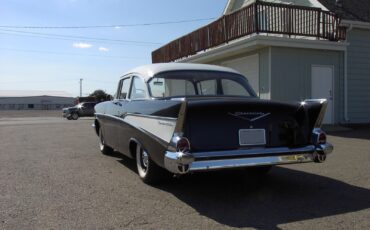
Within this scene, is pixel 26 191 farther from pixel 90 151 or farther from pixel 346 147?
pixel 346 147

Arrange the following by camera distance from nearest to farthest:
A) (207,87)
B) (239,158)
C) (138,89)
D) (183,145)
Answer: (183,145) → (239,158) → (207,87) → (138,89)

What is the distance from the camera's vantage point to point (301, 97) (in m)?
13.7

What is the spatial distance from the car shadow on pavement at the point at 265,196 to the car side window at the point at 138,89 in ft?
4.54

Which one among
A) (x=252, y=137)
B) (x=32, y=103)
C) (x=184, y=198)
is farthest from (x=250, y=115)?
(x=32, y=103)

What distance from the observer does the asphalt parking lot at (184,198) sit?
4434 mm

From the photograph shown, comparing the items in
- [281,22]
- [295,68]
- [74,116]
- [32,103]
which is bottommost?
[74,116]

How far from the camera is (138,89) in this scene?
22.7 feet

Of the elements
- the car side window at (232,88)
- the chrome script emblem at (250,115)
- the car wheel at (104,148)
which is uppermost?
the car side window at (232,88)

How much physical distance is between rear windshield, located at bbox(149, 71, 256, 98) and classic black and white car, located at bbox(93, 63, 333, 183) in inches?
0.6

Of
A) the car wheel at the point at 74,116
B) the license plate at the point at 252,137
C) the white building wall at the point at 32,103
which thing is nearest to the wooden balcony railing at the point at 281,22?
the license plate at the point at 252,137

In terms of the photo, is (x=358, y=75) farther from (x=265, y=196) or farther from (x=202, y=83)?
(x=265, y=196)

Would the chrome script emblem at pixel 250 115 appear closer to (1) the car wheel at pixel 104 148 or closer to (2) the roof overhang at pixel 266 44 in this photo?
(1) the car wheel at pixel 104 148

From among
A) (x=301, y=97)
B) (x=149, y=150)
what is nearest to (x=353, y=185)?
(x=149, y=150)

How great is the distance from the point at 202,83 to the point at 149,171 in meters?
1.71
